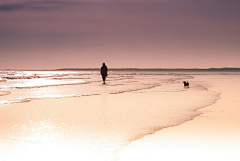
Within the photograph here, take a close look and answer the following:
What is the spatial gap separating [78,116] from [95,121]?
1.08 m

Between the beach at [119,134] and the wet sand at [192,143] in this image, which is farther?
the beach at [119,134]

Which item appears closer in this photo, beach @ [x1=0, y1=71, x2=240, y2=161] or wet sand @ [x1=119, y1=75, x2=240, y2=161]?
wet sand @ [x1=119, y1=75, x2=240, y2=161]

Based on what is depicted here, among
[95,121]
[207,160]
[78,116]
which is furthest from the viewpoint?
[78,116]

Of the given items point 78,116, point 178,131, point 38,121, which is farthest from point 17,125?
point 178,131

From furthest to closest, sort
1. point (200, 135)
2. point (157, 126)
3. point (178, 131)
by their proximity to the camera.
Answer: point (157, 126)
point (178, 131)
point (200, 135)

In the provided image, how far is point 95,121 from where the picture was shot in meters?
8.12

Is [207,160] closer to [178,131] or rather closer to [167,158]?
[167,158]

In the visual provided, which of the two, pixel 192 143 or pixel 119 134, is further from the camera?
pixel 119 134

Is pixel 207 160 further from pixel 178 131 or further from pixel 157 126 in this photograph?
pixel 157 126

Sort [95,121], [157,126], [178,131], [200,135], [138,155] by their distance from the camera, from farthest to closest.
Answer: [95,121], [157,126], [178,131], [200,135], [138,155]

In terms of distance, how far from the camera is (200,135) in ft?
21.1

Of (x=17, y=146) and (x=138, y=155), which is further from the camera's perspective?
(x=17, y=146)

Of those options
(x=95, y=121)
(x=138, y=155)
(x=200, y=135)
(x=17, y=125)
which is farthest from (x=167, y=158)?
(x=17, y=125)

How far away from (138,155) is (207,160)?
118 centimetres
